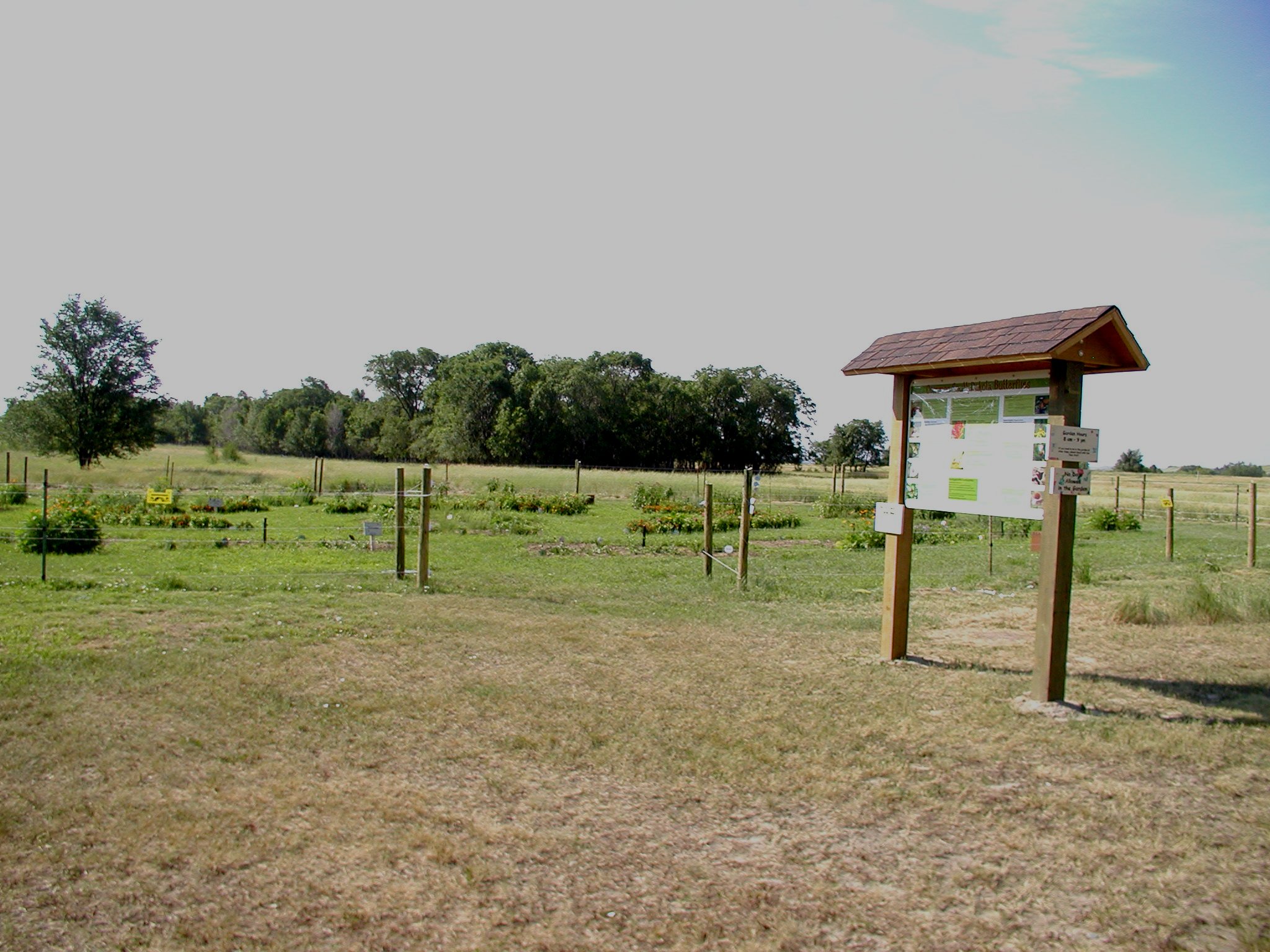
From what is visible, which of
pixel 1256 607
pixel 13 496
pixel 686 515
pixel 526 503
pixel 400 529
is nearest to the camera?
pixel 1256 607

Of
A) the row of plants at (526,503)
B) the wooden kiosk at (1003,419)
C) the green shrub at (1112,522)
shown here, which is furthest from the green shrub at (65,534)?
the green shrub at (1112,522)

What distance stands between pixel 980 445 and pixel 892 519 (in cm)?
103

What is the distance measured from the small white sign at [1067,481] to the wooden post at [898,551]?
5.00 feet

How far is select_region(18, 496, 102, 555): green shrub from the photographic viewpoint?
1441 cm

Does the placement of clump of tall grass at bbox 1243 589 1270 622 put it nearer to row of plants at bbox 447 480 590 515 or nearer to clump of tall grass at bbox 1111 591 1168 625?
clump of tall grass at bbox 1111 591 1168 625

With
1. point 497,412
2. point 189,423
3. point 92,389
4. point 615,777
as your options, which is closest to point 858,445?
point 497,412

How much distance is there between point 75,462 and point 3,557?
41.6 m

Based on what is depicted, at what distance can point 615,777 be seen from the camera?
5039 millimetres

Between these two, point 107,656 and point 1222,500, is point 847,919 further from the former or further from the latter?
point 1222,500

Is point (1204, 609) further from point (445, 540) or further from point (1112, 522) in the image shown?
point (1112, 522)

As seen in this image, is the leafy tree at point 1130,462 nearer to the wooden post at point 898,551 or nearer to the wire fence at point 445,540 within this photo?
the wire fence at point 445,540

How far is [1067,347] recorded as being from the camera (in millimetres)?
6469

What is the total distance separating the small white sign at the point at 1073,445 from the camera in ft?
21.3

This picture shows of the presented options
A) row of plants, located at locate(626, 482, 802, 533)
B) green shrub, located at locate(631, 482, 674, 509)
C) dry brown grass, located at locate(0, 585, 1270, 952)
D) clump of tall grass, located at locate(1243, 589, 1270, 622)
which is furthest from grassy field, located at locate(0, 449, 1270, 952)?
green shrub, located at locate(631, 482, 674, 509)
